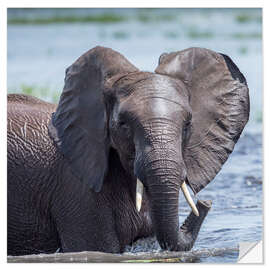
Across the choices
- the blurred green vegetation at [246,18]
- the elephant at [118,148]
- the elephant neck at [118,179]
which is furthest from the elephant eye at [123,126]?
the blurred green vegetation at [246,18]

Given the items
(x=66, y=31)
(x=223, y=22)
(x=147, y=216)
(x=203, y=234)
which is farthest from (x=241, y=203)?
(x=223, y=22)

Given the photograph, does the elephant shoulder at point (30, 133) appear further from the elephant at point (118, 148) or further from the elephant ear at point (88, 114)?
the elephant ear at point (88, 114)

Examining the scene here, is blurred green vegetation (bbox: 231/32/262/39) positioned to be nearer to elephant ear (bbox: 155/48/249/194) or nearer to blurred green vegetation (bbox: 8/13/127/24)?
blurred green vegetation (bbox: 8/13/127/24)

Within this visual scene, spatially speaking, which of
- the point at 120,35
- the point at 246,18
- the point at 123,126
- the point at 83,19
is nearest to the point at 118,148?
the point at 123,126

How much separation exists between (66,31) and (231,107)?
358 inches

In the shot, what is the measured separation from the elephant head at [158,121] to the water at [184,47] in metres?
0.65

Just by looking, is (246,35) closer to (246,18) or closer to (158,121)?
(246,18)

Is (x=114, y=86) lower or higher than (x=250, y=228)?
higher

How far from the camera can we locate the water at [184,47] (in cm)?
755

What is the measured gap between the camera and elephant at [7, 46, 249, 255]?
5.42 m

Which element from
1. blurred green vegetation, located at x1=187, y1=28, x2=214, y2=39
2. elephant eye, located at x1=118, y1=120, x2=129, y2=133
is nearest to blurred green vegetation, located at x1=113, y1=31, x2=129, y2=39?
blurred green vegetation, located at x1=187, y1=28, x2=214, y2=39

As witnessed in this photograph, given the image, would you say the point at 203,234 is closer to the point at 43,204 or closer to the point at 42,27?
the point at 43,204

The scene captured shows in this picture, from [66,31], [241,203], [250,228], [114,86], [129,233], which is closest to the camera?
[114,86]

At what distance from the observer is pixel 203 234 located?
720cm
